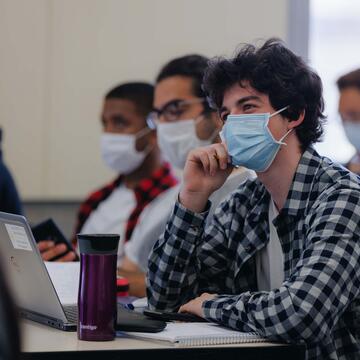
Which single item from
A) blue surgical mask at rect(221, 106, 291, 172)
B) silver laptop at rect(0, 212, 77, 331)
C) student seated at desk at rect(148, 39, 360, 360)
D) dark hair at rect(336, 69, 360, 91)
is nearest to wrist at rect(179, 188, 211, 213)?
student seated at desk at rect(148, 39, 360, 360)

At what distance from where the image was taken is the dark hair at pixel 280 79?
6.11 feet

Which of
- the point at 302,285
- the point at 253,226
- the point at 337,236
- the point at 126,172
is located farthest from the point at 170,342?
the point at 126,172

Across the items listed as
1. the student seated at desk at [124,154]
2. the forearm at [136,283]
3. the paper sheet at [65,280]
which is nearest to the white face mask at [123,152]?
the student seated at desk at [124,154]

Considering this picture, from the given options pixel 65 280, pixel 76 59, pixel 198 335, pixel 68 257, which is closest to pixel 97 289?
pixel 198 335

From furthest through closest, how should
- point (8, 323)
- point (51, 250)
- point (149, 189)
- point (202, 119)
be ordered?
point (149, 189) < point (202, 119) < point (51, 250) < point (8, 323)

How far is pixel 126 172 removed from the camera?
363 centimetres

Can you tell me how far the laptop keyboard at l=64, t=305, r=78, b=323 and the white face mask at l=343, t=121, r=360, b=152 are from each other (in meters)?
1.86

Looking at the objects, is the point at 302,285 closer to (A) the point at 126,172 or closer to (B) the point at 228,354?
(B) the point at 228,354

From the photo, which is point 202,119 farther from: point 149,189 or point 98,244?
point 98,244

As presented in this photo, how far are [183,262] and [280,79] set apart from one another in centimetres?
47

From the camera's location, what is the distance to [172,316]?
63.4 inches

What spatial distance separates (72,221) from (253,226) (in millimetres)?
2427

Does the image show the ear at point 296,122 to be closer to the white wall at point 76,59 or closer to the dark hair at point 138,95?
the dark hair at point 138,95

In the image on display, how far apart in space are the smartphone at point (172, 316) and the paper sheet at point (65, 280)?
8.8 inches
